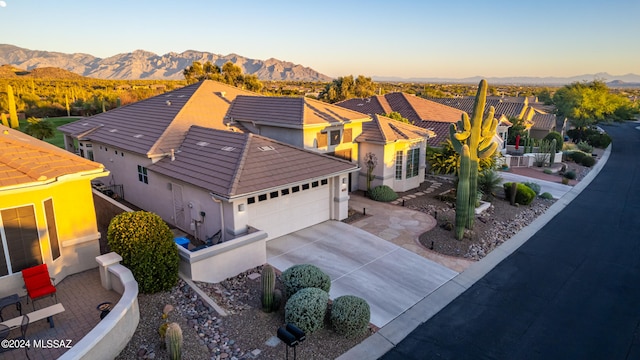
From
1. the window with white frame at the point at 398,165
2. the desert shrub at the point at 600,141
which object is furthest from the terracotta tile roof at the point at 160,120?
the desert shrub at the point at 600,141

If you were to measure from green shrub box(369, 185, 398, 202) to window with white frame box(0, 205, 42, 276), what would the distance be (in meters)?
15.8

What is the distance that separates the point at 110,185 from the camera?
2191 cm

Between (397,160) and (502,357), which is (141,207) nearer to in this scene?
(397,160)

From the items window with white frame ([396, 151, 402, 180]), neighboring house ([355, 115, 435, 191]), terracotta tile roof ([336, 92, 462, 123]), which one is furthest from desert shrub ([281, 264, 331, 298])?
terracotta tile roof ([336, 92, 462, 123])

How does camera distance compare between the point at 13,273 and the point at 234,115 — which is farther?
the point at 234,115

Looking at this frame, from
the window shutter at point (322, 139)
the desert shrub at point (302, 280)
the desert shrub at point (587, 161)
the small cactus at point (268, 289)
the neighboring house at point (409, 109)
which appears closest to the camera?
the small cactus at point (268, 289)

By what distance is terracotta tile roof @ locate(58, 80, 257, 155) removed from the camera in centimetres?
1945

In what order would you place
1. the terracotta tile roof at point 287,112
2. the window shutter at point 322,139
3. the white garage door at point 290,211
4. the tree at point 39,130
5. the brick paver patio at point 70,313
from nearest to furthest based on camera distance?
the brick paver patio at point 70,313 < the white garage door at point 290,211 < the terracotta tile roof at point 287,112 < the window shutter at point 322,139 < the tree at point 39,130

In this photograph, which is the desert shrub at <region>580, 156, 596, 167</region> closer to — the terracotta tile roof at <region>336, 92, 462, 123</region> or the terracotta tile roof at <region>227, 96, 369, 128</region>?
the terracotta tile roof at <region>336, 92, 462, 123</region>

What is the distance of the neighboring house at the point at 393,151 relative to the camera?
2267cm

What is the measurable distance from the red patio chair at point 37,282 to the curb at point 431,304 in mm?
7639

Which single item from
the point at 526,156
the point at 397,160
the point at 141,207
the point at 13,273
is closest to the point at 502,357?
the point at 13,273

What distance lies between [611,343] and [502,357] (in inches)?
127

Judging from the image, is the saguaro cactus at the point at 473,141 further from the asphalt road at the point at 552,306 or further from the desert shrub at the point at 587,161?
the desert shrub at the point at 587,161
